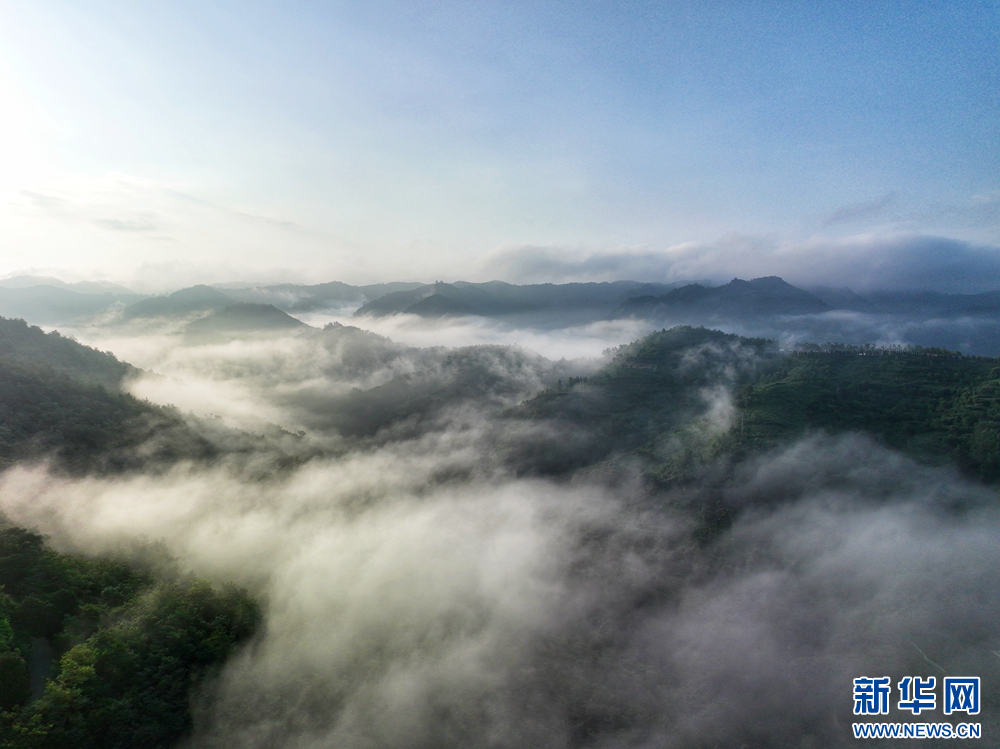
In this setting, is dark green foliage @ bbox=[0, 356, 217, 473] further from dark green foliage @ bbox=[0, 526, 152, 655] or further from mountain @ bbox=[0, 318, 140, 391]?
dark green foliage @ bbox=[0, 526, 152, 655]

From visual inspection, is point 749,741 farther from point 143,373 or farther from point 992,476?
point 143,373

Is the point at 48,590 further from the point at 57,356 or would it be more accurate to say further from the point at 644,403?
the point at 644,403

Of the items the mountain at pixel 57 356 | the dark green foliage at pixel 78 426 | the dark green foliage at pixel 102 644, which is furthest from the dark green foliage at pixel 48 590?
the mountain at pixel 57 356

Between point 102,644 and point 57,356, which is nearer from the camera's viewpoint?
point 102,644

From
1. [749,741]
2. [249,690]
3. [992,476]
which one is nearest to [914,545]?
[992,476]

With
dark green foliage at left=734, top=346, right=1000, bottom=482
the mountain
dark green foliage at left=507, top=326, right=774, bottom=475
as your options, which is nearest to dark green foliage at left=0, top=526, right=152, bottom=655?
the mountain

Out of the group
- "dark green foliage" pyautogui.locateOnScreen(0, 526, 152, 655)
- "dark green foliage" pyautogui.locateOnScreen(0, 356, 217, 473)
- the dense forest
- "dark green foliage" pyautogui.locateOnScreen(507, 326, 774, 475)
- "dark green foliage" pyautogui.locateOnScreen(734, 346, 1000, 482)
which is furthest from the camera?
"dark green foliage" pyautogui.locateOnScreen(507, 326, 774, 475)

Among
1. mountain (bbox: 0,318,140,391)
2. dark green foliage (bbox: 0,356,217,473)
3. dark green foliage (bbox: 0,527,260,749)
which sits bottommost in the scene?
dark green foliage (bbox: 0,527,260,749)

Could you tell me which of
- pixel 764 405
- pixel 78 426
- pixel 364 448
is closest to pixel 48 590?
pixel 78 426

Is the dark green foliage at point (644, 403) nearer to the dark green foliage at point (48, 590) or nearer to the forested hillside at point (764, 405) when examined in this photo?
the forested hillside at point (764, 405)
